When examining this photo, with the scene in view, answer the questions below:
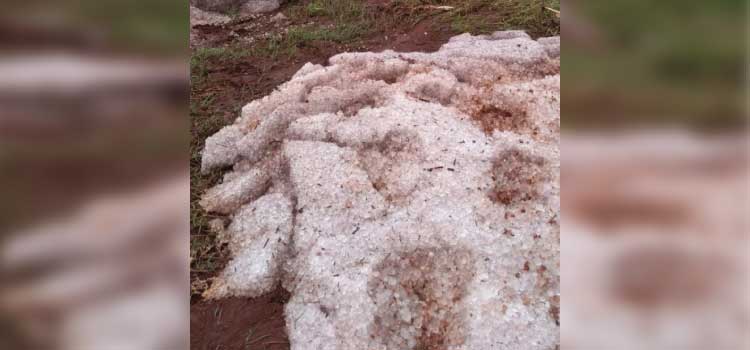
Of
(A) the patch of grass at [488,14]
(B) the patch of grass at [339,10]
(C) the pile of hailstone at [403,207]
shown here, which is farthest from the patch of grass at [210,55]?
(A) the patch of grass at [488,14]

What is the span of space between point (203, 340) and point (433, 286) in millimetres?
823

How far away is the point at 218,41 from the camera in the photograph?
4.39m

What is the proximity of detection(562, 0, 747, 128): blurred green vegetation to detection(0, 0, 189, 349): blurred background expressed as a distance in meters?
0.49

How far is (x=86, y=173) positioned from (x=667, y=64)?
2.00 ft

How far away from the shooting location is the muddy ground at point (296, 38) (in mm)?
3180

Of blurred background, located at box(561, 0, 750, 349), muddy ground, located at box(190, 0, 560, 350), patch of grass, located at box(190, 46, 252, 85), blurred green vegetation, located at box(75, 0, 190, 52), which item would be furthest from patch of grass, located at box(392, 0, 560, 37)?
blurred green vegetation, located at box(75, 0, 190, 52)

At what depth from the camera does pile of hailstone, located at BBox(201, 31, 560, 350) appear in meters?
1.78

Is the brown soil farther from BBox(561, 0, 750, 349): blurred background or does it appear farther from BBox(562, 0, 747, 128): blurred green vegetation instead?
BBox(562, 0, 747, 128): blurred green vegetation

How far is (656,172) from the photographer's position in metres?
0.62

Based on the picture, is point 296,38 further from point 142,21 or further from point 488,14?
point 142,21

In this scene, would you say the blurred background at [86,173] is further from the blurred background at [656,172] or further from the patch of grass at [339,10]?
the patch of grass at [339,10]

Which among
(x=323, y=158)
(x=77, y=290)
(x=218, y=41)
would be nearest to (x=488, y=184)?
(x=323, y=158)

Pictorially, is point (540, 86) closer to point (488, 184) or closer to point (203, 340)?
point (488, 184)

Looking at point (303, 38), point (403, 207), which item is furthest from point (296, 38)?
point (403, 207)
